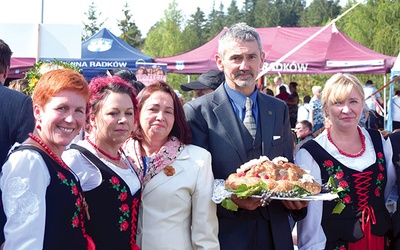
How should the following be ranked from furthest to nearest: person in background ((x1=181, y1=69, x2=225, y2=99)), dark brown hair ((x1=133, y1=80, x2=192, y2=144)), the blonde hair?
1. person in background ((x1=181, y1=69, x2=225, y2=99))
2. the blonde hair
3. dark brown hair ((x1=133, y1=80, x2=192, y2=144))

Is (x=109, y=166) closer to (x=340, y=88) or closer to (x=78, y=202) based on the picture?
(x=78, y=202)

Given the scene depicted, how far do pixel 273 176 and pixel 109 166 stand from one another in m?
0.85

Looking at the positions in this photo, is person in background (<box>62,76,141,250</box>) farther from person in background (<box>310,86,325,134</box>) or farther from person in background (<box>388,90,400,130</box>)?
person in background (<box>388,90,400,130</box>)

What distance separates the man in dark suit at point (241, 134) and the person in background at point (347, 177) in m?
0.28

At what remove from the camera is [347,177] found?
413 centimetres

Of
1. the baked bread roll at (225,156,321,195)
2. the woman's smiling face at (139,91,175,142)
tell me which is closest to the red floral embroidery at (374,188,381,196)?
the baked bread roll at (225,156,321,195)

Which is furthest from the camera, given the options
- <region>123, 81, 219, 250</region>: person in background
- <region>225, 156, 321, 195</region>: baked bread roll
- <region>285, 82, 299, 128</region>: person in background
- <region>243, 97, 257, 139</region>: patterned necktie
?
<region>285, 82, 299, 128</region>: person in background

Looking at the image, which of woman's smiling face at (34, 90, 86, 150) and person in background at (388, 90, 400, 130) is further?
person in background at (388, 90, 400, 130)

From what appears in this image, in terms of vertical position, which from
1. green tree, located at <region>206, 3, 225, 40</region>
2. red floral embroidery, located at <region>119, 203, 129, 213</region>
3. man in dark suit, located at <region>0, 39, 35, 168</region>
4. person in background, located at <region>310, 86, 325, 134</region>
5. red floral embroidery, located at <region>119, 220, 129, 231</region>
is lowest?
person in background, located at <region>310, 86, 325, 134</region>

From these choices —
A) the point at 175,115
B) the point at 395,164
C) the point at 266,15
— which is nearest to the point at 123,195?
the point at 175,115

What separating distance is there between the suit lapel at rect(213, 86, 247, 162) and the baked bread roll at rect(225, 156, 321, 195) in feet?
0.65

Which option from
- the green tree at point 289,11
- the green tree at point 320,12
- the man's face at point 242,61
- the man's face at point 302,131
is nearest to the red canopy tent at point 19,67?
the man's face at point 302,131

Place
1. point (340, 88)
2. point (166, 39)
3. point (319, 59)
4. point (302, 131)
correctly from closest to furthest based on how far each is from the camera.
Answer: point (340, 88), point (302, 131), point (319, 59), point (166, 39)

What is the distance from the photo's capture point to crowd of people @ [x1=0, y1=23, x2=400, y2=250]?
9.68 ft
